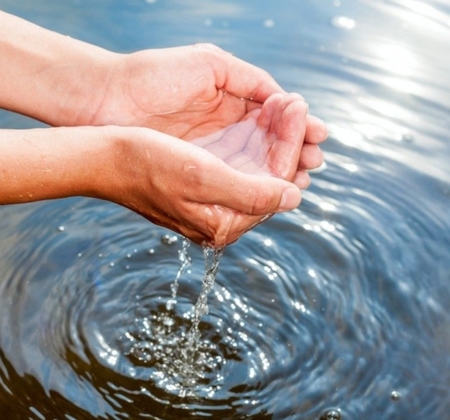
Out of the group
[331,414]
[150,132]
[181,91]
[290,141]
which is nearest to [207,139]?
[181,91]

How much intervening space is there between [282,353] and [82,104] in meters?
0.96

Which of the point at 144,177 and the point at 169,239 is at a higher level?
the point at 144,177

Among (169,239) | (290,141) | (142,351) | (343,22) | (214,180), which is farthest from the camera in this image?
(343,22)

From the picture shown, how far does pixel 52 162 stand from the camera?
1768 millimetres

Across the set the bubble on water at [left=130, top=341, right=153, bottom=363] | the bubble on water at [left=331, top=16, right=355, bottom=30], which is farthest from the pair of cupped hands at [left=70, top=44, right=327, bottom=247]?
the bubble on water at [left=331, top=16, right=355, bottom=30]

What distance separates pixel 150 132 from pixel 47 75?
23.3 inches

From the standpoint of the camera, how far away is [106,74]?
2211mm

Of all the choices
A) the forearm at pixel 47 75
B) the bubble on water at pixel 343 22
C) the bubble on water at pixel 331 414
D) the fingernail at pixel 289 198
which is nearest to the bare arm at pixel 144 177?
the fingernail at pixel 289 198

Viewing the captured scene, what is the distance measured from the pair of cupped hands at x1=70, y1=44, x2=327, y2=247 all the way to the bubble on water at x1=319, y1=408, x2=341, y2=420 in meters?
0.54

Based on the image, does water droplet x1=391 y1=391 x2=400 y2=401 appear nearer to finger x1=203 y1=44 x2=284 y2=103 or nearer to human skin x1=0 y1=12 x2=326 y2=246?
human skin x1=0 y1=12 x2=326 y2=246

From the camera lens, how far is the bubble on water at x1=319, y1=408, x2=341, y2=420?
196cm

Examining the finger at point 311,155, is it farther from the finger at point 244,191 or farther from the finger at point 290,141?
the finger at point 244,191

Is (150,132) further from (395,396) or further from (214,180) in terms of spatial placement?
(395,396)

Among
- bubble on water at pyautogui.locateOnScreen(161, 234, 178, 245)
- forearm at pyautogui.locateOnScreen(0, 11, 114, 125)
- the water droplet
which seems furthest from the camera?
bubble on water at pyautogui.locateOnScreen(161, 234, 178, 245)
